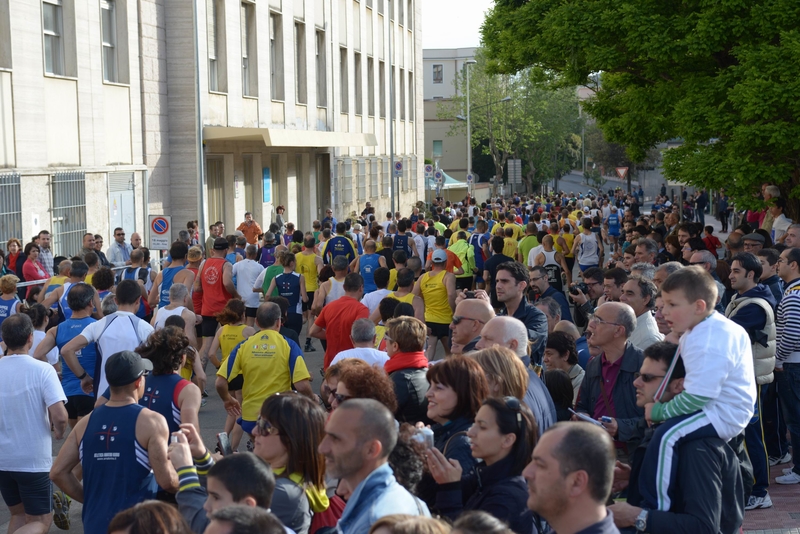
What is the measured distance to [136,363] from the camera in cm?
530

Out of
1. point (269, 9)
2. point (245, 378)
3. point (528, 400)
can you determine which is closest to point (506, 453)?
point (528, 400)

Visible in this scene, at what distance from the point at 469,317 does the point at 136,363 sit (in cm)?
258

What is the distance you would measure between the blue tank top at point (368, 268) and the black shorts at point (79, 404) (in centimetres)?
587

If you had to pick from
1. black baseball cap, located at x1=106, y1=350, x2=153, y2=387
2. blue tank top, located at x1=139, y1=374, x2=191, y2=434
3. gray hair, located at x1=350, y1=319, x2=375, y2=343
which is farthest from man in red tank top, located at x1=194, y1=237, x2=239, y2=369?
black baseball cap, located at x1=106, y1=350, x2=153, y2=387

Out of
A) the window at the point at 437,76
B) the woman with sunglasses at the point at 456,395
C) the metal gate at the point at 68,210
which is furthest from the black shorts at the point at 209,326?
the window at the point at 437,76

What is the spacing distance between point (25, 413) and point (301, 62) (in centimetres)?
2882

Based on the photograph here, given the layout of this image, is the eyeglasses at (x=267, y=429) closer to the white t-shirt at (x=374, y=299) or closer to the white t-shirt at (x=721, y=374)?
the white t-shirt at (x=721, y=374)

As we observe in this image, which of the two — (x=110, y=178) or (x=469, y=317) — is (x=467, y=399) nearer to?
(x=469, y=317)

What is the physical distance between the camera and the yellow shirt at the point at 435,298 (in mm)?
12375

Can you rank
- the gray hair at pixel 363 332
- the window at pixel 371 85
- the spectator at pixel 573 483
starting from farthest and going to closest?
the window at pixel 371 85 < the gray hair at pixel 363 332 < the spectator at pixel 573 483

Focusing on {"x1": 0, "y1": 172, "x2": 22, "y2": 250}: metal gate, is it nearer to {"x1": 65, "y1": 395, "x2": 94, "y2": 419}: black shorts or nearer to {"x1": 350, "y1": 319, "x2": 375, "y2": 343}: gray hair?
{"x1": 65, "y1": 395, "x2": 94, "y2": 419}: black shorts

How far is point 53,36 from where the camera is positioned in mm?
19609

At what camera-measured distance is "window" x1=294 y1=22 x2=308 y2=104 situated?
3394 cm

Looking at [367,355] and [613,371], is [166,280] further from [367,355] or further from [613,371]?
[613,371]
